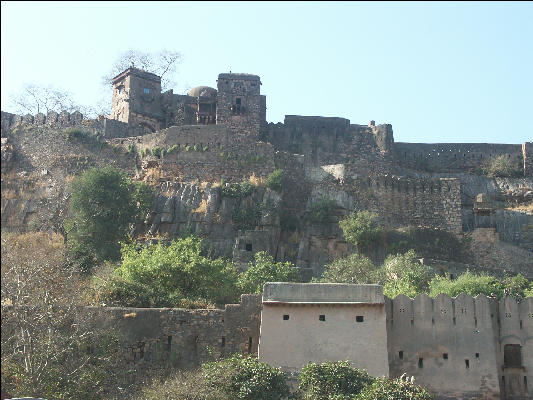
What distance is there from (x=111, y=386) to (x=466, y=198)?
96.6 feet

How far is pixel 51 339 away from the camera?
73.6 ft

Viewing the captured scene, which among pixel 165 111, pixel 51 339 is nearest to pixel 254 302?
pixel 51 339

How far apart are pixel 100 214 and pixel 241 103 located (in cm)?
1372

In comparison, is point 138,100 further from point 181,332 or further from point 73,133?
point 181,332

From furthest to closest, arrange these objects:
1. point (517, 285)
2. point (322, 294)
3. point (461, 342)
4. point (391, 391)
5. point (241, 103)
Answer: point (241, 103)
point (517, 285)
point (322, 294)
point (461, 342)
point (391, 391)

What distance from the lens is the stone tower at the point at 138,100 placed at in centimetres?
5366

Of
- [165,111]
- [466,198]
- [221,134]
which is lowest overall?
[466,198]

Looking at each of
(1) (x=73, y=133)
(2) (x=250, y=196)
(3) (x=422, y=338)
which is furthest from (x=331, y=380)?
(1) (x=73, y=133)

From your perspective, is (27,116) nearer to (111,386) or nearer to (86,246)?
(86,246)

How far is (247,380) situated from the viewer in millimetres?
22078

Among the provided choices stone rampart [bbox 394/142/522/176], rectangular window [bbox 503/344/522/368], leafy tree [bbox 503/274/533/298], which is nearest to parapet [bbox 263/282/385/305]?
rectangular window [bbox 503/344/522/368]

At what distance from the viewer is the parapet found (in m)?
25.4

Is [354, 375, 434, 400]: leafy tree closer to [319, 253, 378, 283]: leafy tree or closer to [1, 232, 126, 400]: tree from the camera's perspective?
[1, 232, 126, 400]: tree

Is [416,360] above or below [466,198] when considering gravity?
below
